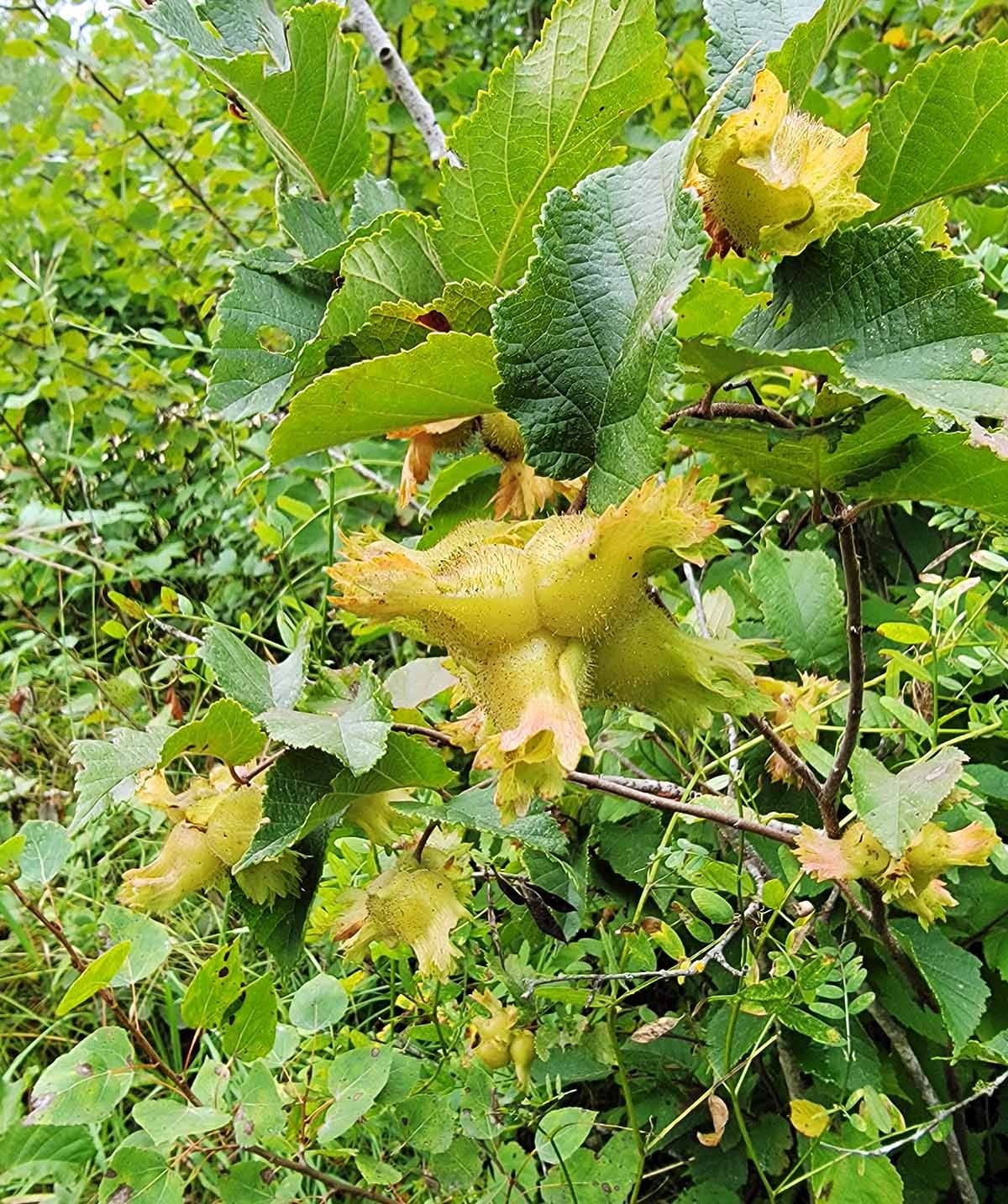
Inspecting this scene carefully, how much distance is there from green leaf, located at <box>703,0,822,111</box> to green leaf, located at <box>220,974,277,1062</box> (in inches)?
22.8

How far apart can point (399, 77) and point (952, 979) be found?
0.80 metres

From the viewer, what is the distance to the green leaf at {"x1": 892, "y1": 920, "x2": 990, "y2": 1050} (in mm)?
618

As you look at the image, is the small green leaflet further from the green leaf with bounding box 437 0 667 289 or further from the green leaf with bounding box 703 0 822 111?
the green leaf with bounding box 703 0 822 111

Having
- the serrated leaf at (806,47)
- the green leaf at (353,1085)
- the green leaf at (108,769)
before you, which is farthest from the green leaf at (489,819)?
the serrated leaf at (806,47)

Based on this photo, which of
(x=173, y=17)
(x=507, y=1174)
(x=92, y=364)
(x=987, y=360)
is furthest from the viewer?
(x=92, y=364)

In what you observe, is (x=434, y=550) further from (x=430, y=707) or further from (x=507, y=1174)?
(x=430, y=707)

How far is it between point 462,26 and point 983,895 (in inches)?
80.7

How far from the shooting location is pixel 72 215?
2199 millimetres

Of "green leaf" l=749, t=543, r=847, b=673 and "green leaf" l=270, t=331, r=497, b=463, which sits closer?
"green leaf" l=270, t=331, r=497, b=463

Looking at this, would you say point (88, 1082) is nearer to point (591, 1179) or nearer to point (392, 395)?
point (591, 1179)

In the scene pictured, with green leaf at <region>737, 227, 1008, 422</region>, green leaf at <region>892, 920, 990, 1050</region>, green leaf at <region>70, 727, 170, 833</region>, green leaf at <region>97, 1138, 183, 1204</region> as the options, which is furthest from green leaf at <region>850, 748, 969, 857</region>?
green leaf at <region>97, 1138, 183, 1204</region>

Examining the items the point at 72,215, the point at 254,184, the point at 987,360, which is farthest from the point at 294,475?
the point at 987,360

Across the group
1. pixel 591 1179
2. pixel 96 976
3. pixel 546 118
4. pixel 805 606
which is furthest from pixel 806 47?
pixel 591 1179

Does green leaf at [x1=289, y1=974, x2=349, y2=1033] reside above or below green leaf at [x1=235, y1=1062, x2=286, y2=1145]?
below
